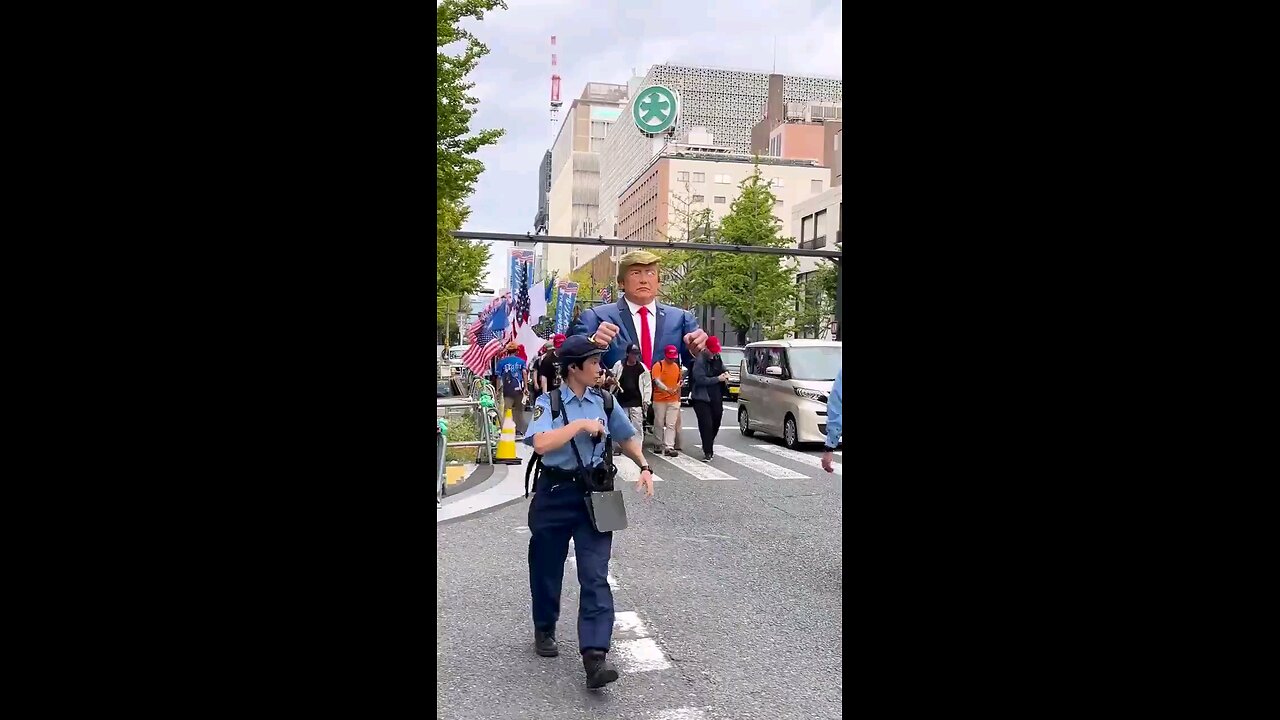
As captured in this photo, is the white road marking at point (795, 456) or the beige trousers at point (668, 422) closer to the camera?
the white road marking at point (795, 456)

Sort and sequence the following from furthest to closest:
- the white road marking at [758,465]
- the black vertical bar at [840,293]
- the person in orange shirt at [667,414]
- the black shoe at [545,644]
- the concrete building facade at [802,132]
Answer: the concrete building facade at [802,132]
the person in orange shirt at [667,414]
the white road marking at [758,465]
the black shoe at [545,644]
the black vertical bar at [840,293]

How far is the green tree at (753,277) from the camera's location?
41.8 metres

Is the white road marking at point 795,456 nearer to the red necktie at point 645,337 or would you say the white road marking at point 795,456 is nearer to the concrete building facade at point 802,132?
the red necktie at point 645,337

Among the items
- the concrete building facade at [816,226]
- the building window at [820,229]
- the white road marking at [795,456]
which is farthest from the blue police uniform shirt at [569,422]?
the building window at [820,229]

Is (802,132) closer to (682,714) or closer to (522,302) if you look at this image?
(522,302)

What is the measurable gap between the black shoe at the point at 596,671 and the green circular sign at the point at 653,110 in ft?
86.4

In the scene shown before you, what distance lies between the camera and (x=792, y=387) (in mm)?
15477

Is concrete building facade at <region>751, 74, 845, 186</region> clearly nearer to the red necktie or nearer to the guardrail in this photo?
the guardrail

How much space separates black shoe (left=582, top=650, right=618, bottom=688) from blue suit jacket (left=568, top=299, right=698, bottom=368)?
4.54 ft

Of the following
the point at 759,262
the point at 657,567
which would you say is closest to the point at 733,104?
the point at 759,262

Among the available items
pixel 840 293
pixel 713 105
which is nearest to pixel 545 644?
pixel 840 293
